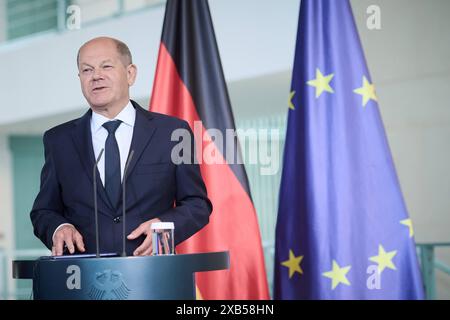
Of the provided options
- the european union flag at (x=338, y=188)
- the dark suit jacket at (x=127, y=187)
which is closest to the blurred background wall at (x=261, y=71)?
the european union flag at (x=338, y=188)

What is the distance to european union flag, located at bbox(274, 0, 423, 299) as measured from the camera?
348 centimetres

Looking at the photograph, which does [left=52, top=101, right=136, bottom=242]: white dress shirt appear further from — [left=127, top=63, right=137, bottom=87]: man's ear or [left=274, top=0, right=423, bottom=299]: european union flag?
[left=274, top=0, right=423, bottom=299]: european union flag

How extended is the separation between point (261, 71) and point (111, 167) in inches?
107

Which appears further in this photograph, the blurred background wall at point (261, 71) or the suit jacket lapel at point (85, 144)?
the blurred background wall at point (261, 71)

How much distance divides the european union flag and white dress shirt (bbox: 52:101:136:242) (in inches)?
44.3

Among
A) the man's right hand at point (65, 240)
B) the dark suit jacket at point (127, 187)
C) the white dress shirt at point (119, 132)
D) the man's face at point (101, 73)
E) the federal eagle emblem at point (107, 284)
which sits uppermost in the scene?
the man's face at point (101, 73)

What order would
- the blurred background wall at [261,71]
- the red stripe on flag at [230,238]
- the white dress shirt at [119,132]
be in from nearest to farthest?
1. the white dress shirt at [119,132]
2. the red stripe on flag at [230,238]
3. the blurred background wall at [261,71]

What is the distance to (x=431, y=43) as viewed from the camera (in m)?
4.32

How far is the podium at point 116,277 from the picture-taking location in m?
2.02

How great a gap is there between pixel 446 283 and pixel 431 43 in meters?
1.38

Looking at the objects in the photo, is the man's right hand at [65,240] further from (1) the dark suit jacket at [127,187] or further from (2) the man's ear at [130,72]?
(2) the man's ear at [130,72]

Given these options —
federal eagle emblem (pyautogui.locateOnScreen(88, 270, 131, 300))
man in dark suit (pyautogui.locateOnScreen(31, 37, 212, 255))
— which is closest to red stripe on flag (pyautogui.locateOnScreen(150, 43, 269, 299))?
man in dark suit (pyautogui.locateOnScreen(31, 37, 212, 255))
